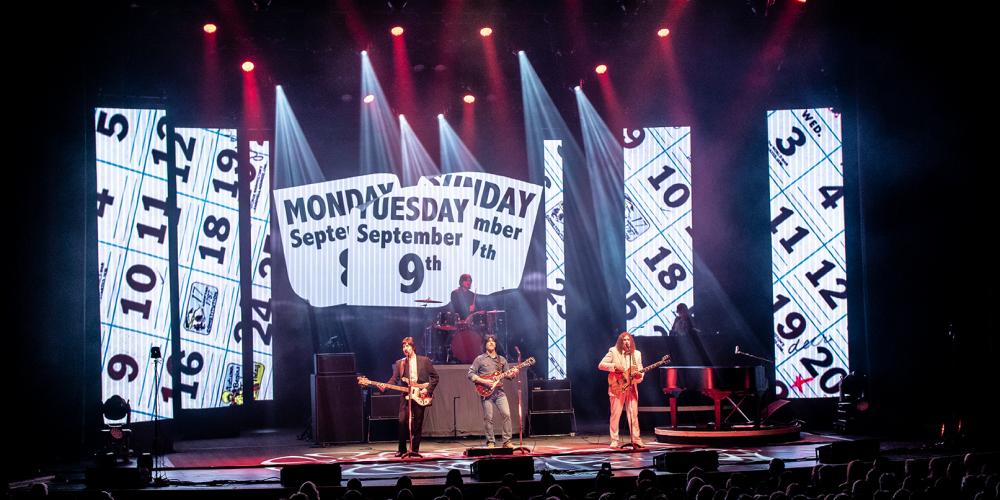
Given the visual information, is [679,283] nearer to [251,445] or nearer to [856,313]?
[856,313]

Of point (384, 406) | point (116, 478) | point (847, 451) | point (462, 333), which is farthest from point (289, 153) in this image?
point (847, 451)

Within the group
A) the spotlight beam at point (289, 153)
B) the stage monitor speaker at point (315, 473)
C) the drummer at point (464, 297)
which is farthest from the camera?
the spotlight beam at point (289, 153)

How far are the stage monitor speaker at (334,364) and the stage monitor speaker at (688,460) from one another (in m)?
6.61

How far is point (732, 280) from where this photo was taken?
65.2 ft

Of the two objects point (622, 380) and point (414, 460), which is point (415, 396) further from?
point (622, 380)

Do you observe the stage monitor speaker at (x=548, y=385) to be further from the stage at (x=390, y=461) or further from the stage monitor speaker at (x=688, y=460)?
the stage monitor speaker at (x=688, y=460)

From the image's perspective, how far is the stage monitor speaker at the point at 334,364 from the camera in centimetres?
1669

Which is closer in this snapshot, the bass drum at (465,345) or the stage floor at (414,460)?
the stage floor at (414,460)

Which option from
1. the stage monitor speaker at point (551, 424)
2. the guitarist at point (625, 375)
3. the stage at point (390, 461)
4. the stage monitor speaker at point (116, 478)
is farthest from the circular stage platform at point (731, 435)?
the stage monitor speaker at point (116, 478)

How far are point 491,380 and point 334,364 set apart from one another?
2.97 meters

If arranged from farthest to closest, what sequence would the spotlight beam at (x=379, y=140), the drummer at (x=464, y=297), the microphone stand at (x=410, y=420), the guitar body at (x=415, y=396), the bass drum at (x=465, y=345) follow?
the spotlight beam at (x=379, y=140)
the drummer at (x=464, y=297)
the bass drum at (x=465, y=345)
the guitar body at (x=415, y=396)
the microphone stand at (x=410, y=420)

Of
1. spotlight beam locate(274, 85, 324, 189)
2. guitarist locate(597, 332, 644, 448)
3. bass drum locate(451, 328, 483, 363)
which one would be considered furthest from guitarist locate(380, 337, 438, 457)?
spotlight beam locate(274, 85, 324, 189)

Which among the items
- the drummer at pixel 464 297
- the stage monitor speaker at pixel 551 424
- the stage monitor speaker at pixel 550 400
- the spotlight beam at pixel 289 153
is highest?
the spotlight beam at pixel 289 153

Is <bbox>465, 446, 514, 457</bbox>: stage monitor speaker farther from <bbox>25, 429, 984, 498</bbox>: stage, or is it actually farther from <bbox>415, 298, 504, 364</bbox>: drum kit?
<bbox>415, 298, 504, 364</bbox>: drum kit
